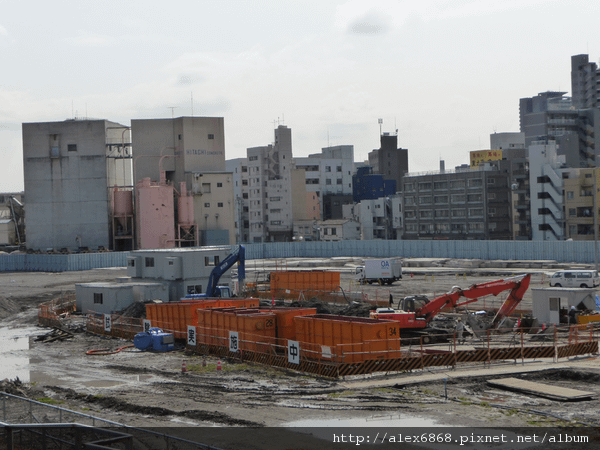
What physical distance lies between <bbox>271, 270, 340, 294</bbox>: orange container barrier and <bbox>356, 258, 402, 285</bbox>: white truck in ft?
25.3

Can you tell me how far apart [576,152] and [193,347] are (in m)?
108

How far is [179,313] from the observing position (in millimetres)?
39844

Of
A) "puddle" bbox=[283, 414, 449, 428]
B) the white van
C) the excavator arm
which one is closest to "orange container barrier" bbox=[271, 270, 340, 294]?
the white van

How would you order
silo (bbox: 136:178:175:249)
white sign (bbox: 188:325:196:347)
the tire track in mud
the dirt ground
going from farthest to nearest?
1. silo (bbox: 136:178:175:249)
2. white sign (bbox: 188:325:196:347)
3. the tire track in mud
4. the dirt ground

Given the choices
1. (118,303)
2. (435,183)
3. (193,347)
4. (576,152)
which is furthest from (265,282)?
(576,152)

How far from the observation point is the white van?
2226 inches

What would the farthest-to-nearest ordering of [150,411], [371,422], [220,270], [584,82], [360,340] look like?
[584,82]
[220,270]
[360,340]
[150,411]
[371,422]

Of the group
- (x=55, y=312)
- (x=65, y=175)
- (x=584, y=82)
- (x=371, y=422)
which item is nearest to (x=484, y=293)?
(x=371, y=422)

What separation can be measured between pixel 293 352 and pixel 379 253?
70079 mm

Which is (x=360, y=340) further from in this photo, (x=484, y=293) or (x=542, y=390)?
(x=484, y=293)

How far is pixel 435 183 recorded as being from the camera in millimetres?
121938

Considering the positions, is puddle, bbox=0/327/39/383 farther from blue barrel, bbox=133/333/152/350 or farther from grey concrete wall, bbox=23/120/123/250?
grey concrete wall, bbox=23/120/123/250

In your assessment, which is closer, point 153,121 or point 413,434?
point 413,434

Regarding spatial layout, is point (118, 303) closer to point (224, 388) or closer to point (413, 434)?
point (224, 388)
